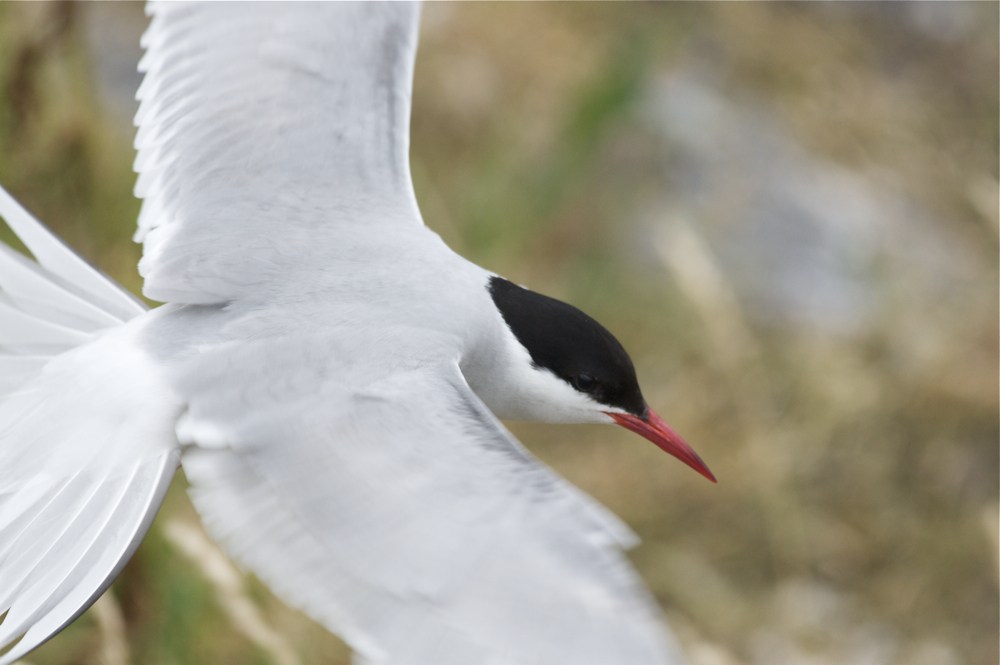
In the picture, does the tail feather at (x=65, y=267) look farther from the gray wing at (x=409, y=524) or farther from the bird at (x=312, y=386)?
the gray wing at (x=409, y=524)

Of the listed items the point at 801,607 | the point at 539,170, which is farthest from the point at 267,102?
the point at 801,607

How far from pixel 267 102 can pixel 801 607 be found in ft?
5.88

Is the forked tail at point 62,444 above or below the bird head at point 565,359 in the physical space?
below

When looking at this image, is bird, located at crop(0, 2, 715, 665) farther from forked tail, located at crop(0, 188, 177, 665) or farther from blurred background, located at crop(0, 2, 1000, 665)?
blurred background, located at crop(0, 2, 1000, 665)

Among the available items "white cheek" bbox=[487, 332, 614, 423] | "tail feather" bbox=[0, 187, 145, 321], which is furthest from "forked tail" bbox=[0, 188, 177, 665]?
"white cheek" bbox=[487, 332, 614, 423]

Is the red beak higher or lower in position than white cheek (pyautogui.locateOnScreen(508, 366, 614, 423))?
higher

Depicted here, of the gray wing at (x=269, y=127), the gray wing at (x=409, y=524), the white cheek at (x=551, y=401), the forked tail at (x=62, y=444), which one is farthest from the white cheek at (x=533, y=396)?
the forked tail at (x=62, y=444)

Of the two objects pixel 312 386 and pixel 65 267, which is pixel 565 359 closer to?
pixel 312 386

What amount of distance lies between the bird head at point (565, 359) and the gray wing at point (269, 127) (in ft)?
0.72

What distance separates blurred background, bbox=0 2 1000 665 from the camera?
2.55 m

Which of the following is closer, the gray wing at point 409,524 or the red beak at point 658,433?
the gray wing at point 409,524

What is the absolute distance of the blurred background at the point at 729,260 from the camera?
2.55 m

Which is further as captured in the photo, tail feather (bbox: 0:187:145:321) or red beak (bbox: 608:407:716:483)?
red beak (bbox: 608:407:716:483)

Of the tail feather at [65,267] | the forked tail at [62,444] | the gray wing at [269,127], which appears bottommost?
the forked tail at [62,444]
